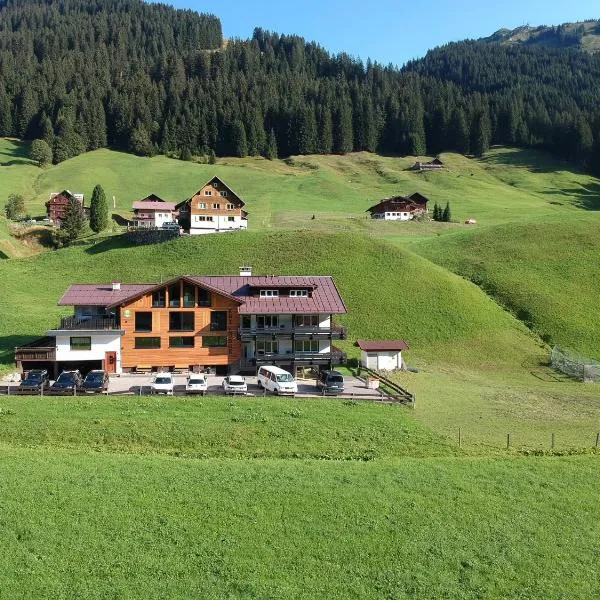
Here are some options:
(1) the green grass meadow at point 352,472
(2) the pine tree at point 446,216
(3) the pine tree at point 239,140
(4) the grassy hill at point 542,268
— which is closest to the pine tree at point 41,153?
(3) the pine tree at point 239,140

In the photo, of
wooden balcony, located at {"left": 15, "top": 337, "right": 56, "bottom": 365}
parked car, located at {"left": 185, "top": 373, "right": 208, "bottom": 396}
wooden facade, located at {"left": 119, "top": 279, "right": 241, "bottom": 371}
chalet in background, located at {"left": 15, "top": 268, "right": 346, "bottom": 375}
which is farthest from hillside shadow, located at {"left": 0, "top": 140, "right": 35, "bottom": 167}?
parked car, located at {"left": 185, "top": 373, "right": 208, "bottom": 396}

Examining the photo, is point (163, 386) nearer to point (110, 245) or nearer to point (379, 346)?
point (379, 346)

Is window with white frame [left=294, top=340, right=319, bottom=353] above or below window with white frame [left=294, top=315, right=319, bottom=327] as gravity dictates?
below

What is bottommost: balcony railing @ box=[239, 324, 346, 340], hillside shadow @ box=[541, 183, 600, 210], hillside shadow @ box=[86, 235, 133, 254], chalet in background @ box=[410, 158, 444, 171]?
balcony railing @ box=[239, 324, 346, 340]

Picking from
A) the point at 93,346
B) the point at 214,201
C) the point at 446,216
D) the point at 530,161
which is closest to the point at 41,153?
the point at 214,201

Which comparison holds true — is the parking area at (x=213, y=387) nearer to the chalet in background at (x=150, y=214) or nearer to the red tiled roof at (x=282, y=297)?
the red tiled roof at (x=282, y=297)

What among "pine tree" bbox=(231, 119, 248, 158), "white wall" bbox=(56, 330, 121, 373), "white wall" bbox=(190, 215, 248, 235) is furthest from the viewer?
"pine tree" bbox=(231, 119, 248, 158)

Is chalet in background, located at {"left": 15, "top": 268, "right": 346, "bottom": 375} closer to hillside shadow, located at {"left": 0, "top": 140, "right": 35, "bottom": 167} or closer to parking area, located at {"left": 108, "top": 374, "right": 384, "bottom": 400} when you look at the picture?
parking area, located at {"left": 108, "top": 374, "right": 384, "bottom": 400}

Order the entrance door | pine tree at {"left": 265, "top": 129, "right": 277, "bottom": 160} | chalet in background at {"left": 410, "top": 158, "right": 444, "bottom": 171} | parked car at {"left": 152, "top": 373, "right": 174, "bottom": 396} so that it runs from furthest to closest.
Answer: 1. pine tree at {"left": 265, "top": 129, "right": 277, "bottom": 160}
2. chalet in background at {"left": 410, "top": 158, "right": 444, "bottom": 171}
3. the entrance door
4. parked car at {"left": 152, "top": 373, "right": 174, "bottom": 396}
